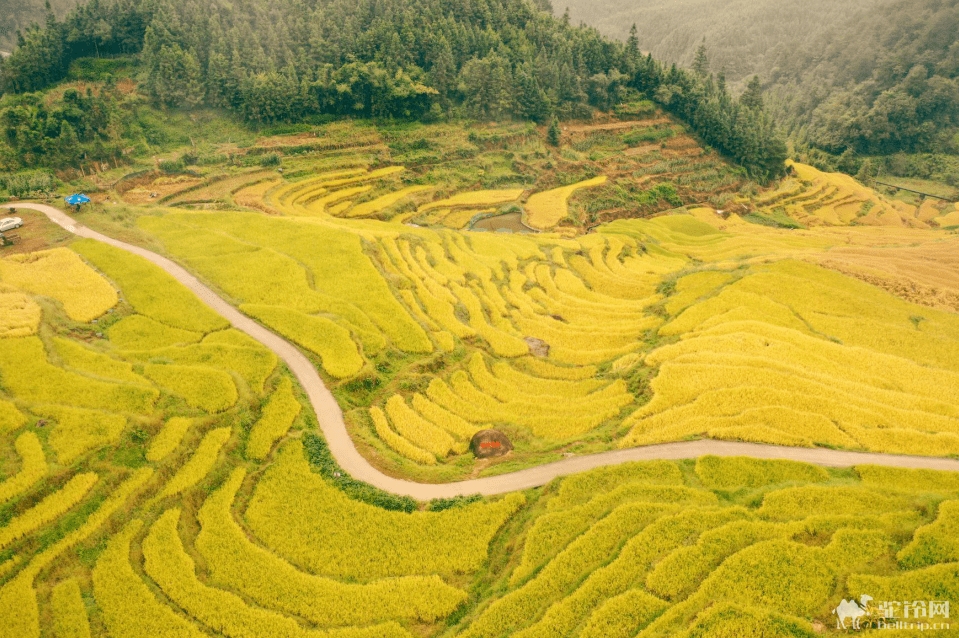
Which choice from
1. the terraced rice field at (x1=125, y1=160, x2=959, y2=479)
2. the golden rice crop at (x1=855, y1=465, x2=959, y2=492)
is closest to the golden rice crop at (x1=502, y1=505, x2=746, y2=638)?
the terraced rice field at (x1=125, y1=160, x2=959, y2=479)

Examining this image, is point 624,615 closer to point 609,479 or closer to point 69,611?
point 609,479

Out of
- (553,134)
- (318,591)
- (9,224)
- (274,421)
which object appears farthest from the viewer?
(553,134)

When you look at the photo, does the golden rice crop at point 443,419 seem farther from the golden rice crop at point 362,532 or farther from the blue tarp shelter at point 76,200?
the blue tarp shelter at point 76,200

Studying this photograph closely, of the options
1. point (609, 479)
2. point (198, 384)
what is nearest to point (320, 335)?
point (198, 384)

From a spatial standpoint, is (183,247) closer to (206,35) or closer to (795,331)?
(795,331)

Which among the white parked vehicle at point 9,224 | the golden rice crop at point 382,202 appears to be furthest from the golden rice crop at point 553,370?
the white parked vehicle at point 9,224

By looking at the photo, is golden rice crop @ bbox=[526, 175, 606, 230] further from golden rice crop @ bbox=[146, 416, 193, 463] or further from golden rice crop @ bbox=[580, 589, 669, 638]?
golden rice crop @ bbox=[580, 589, 669, 638]

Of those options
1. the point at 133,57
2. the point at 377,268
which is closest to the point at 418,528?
the point at 377,268
